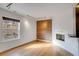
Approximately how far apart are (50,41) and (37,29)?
5.56 feet

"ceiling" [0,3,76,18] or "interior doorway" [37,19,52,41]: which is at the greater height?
"ceiling" [0,3,76,18]

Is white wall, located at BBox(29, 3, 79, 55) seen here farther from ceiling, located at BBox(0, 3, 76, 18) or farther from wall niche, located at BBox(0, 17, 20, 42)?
wall niche, located at BBox(0, 17, 20, 42)

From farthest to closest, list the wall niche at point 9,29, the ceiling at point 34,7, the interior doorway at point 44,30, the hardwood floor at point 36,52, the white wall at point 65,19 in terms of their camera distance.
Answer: the interior doorway at point 44,30 < the white wall at point 65,19 < the wall niche at point 9,29 < the hardwood floor at point 36,52 < the ceiling at point 34,7

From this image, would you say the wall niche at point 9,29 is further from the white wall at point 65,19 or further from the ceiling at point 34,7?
the white wall at point 65,19

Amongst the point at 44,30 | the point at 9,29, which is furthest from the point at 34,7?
the point at 44,30

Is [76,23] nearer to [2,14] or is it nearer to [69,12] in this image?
[69,12]

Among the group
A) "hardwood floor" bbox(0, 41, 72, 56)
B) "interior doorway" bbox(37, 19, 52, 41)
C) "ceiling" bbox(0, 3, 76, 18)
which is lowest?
"hardwood floor" bbox(0, 41, 72, 56)

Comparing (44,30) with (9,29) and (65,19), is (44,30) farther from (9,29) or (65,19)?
(9,29)

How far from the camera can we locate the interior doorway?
7.30m

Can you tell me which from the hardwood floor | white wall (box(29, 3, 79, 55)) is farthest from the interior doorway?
the hardwood floor

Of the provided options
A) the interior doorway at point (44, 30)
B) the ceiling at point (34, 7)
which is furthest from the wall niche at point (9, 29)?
the interior doorway at point (44, 30)

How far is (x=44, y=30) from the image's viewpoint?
7.84 metres

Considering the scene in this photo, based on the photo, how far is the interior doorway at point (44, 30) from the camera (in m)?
7.30

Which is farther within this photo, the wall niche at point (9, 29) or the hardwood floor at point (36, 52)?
the wall niche at point (9, 29)
